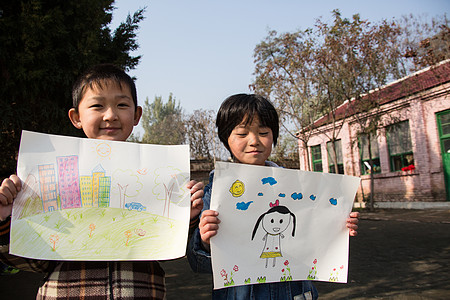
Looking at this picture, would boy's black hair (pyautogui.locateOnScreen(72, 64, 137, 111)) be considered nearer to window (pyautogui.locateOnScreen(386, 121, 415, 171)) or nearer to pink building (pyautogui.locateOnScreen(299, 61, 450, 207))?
pink building (pyautogui.locateOnScreen(299, 61, 450, 207))

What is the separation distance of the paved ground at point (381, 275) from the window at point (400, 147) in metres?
6.51

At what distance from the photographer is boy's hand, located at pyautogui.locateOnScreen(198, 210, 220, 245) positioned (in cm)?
126

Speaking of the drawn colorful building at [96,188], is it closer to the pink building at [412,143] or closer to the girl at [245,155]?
Result: the girl at [245,155]

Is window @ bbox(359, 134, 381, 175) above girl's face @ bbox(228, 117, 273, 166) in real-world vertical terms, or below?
above

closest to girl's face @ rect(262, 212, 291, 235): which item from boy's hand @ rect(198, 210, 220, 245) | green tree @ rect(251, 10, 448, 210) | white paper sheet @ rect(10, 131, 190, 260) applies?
boy's hand @ rect(198, 210, 220, 245)

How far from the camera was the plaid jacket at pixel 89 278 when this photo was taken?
3.86 feet

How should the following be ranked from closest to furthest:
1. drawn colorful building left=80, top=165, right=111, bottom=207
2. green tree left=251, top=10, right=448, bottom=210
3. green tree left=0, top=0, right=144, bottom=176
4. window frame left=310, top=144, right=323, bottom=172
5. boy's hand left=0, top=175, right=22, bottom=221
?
boy's hand left=0, top=175, right=22, bottom=221 → drawn colorful building left=80, top=165, right=111, bottom=207 → green tree left=0, top=0, right=144, bottom=176 → green tree left=251, top=10, right=448, bottom=210 → window frame left=310, top=144, right=323, bottom=172

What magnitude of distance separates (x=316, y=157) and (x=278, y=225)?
1735 cm

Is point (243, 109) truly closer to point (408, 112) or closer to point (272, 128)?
point (272, 128)

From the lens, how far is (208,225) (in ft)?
4.15

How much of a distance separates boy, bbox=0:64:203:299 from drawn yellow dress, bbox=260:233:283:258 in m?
0.31

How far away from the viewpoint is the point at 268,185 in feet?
4.60

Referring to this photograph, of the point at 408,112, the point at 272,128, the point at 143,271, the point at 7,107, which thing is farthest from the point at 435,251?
the point at 408,112

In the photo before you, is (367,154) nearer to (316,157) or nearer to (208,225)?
(316,157)
